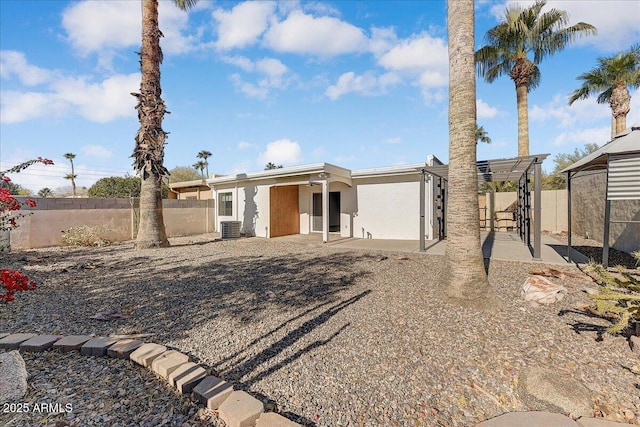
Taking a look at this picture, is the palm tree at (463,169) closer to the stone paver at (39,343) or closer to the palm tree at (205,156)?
the stone paver at (39,343)

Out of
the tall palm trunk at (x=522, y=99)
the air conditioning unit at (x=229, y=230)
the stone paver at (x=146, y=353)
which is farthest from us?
the air conditioning unit at (x=229, y=230)

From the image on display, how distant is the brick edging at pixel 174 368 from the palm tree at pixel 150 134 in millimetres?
7078

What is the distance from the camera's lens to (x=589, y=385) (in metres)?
2.46

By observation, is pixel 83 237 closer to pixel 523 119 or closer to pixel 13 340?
pixel 13 340

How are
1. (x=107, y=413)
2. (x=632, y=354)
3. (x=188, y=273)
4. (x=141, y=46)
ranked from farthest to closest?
(x=141, y=46), (x=188, y=273), (x=632, y=354), (x=107, y=413)

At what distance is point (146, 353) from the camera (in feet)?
9.39

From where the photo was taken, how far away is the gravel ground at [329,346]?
7.29 feet

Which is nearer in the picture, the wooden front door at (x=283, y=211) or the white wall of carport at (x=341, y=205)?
the white wall of carport at (x=341, y=205)

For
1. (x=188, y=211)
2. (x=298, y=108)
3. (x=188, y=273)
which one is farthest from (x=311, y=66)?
(x=188, y=273)

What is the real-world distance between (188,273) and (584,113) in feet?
76.7

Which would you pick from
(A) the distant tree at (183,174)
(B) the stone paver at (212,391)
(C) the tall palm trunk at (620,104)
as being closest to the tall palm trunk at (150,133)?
(B) the stone paver at (212,391)

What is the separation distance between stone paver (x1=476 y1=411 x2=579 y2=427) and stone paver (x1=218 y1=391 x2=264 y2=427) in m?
1.57

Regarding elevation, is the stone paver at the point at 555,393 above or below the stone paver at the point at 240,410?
below

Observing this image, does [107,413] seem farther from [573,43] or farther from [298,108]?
[573,43]
